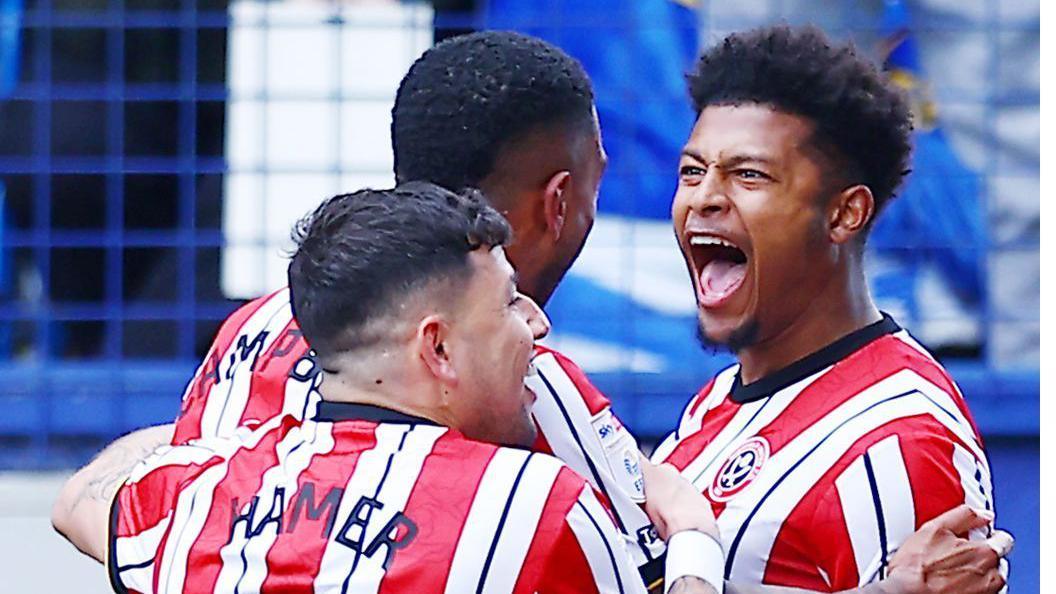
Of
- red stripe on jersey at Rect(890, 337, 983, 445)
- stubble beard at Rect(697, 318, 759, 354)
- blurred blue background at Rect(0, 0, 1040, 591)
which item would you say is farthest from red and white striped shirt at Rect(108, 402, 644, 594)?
blurred blue background at Rect(0, 0, 1040, 591)

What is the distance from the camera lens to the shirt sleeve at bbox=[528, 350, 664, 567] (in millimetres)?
2389

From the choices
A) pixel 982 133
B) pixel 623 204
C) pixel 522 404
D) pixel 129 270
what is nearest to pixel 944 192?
pixel 982 133

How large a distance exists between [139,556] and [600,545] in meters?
0.63

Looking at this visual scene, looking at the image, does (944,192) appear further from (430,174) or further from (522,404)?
(522,404)

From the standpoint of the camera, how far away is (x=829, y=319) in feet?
9.48

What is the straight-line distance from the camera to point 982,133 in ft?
16.6

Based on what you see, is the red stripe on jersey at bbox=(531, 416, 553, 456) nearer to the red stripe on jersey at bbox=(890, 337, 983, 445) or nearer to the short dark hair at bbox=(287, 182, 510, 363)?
the short dark hair at bbox=(287, 182, 510, 363)

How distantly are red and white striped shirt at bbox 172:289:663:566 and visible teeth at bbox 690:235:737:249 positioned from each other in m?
0.45

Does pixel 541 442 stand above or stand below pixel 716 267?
below

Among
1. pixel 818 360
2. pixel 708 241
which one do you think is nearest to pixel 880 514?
pixel 818 360

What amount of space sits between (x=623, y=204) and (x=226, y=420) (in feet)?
8.39

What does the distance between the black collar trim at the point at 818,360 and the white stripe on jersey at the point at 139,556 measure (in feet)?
3.38

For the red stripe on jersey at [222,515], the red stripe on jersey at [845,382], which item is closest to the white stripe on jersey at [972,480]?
the red stripe on jersey at [845,382]

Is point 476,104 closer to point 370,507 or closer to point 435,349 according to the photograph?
point 435,349
